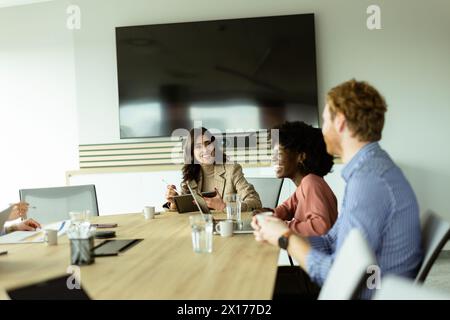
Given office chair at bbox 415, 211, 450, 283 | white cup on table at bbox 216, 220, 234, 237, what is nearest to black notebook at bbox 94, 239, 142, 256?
white cup on table at bbox 216, 220, 234, 237

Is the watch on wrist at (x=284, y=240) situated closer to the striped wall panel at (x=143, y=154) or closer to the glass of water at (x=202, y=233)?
the glass of water at (x=202, y=233)

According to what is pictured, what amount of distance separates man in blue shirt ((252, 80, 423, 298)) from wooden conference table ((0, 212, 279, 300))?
129 mm

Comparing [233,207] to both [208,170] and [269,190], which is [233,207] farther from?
[269,190]

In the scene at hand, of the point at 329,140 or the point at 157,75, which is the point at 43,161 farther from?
the point at 329,140

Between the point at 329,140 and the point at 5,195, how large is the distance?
14.5 feet

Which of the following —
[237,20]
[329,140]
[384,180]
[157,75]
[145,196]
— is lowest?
[145,196]

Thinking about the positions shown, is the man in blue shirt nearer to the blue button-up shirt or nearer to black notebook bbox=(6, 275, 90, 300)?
the blue button-up shirt

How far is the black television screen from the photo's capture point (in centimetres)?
455

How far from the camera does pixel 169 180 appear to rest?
15.6ft

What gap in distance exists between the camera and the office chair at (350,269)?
1.05m

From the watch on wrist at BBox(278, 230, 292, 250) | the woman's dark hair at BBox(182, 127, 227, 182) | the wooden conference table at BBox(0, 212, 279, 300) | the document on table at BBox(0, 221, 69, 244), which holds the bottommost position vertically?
the document on table at BBox(0, 221, 69, 244)

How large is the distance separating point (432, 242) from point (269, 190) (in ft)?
7.07

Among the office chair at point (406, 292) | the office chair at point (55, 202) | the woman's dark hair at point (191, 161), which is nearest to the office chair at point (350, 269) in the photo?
the office chair at point (406, 292)
